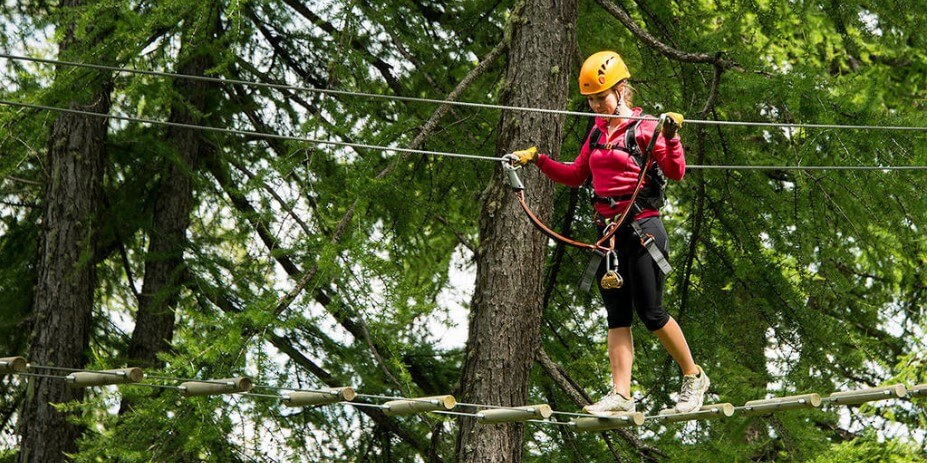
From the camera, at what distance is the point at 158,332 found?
10258 millimetres

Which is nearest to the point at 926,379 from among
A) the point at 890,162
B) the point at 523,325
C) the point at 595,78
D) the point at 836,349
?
the point at 836,349

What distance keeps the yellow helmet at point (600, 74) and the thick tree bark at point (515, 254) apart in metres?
1.24

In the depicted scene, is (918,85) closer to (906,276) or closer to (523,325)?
(906,276)

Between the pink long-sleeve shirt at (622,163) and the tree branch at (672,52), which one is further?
the tree branch at (672,52)

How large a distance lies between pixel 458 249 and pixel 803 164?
4.46 m

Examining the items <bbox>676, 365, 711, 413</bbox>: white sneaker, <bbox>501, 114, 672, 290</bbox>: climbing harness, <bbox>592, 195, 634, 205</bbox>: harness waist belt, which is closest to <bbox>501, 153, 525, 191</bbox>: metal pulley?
<bbox>501, 114, 672, 290</bbox>: climbing harness

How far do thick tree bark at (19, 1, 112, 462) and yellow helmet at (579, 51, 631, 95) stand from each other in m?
4.78

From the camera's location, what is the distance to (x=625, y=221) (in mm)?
→ 6027

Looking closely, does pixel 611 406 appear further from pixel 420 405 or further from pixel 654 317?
pixel 420 405

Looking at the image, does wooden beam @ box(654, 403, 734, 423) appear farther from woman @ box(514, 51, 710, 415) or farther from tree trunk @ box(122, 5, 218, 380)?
tree trunk @ box(122, 5, 218, 380)

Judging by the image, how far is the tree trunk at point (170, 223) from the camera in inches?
398

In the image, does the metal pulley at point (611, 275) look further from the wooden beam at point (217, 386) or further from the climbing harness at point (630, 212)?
the wooden beam at point (217, 386)

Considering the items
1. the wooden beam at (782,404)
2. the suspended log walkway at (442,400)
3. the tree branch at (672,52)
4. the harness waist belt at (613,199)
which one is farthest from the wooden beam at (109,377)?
the tree branch at (672,52)

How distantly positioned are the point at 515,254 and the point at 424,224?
5.55 feet
